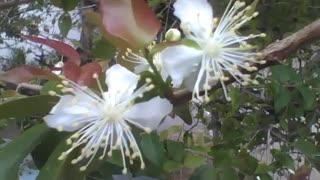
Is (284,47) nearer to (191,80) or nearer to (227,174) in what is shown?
(191,80)

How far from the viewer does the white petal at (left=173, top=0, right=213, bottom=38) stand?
1.64 feet

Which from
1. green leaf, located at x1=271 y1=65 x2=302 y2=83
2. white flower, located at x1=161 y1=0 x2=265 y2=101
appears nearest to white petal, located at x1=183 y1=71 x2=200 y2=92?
white flower, located at x1=161 y1=0 x2=265 y2=101

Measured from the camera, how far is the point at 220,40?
20.2 inches

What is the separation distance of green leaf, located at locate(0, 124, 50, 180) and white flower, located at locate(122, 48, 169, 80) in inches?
3.5

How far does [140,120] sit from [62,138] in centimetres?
8

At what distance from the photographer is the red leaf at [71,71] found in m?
0.52

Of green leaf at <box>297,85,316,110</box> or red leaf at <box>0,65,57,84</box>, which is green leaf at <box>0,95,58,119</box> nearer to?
red leaf at <box>0,65,57,84</box>

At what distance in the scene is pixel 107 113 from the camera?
1.65 feet

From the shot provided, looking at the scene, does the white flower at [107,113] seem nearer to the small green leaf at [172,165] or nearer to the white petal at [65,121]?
the white petal at [65,121]

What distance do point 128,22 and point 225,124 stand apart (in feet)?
2.68

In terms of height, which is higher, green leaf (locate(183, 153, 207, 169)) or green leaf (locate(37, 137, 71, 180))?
green leaf (locate(37, 137, 71, 180))

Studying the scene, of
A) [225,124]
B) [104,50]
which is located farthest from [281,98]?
[104,50]

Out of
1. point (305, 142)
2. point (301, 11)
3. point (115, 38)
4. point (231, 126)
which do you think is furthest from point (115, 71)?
point (301, 11)

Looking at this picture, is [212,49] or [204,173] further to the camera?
[204,173]
